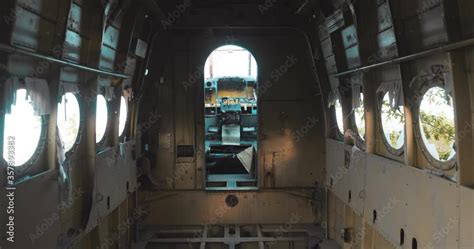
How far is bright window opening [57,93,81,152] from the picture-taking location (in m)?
4.70

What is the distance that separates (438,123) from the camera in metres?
3.97

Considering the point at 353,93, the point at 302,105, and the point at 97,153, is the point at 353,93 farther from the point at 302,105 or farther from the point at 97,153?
the point at 97,153

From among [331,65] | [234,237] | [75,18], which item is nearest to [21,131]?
[75,18]

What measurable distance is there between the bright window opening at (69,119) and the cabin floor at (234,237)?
2.89 metres

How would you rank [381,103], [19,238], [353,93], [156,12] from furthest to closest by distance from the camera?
[156,12] → [353,93] → [381,103] → [19,238]

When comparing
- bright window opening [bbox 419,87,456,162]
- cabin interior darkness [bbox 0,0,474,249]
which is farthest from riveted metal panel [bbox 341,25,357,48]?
bright window opening [bbox 419,87,456,162]

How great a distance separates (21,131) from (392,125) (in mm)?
3984

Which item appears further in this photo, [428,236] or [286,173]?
[286,173]

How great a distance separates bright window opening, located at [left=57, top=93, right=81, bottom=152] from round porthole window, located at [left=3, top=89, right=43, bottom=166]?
602mm

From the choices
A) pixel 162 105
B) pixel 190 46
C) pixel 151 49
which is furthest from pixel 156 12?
pixel 162 105

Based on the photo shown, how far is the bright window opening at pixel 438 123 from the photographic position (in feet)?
12.4

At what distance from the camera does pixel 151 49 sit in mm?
7629

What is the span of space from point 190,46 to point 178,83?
0.75m

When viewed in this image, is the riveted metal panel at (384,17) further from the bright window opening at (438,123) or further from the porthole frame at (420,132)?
the bright window opening at (438,123)
